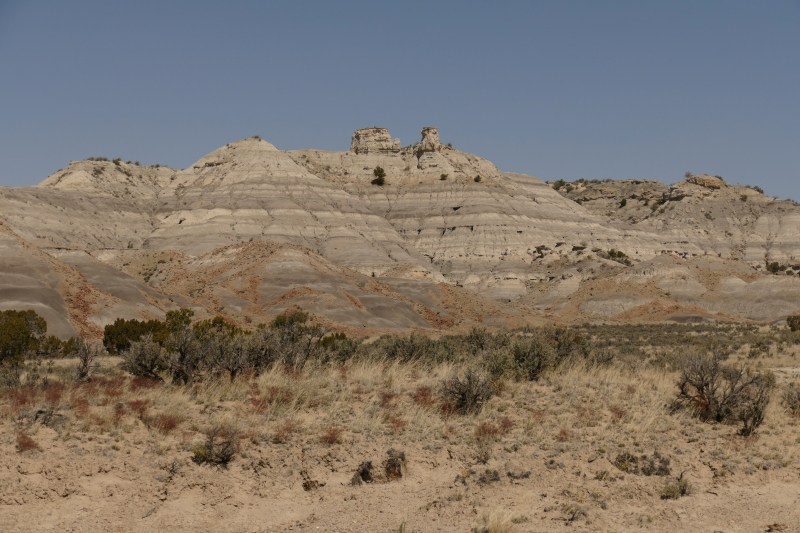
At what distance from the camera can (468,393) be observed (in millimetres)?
11562

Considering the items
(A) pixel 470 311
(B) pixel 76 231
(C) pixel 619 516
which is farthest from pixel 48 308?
(B) pixel 76 231

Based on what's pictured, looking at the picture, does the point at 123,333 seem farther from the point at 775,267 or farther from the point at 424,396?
the point at 775,267

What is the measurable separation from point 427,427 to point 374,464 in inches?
61.1

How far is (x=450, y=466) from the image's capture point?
959 centimetres

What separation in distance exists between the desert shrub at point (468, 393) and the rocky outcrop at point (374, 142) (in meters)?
120

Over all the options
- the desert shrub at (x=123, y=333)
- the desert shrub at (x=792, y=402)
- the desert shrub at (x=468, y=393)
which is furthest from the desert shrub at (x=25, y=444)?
the desert shrub at (x=123, y=333)

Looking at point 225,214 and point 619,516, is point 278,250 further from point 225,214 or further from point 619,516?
point 619,516

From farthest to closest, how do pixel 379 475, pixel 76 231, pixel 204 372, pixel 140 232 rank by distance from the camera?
1. pixel 140 232
2. pixel 76 231
3. pixel 204 372
4. pixel 379 475

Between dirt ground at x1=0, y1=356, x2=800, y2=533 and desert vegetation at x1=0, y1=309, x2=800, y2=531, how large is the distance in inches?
1.4

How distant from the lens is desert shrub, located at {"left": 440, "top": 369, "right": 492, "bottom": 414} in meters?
11.5

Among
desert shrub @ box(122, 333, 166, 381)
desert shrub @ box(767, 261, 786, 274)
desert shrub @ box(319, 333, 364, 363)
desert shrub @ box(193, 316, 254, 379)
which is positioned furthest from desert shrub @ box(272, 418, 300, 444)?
desert shrub @ box(767, 261, 786, 274)

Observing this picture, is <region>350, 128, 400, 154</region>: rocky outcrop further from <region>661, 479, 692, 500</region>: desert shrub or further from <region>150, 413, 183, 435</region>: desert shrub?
<region>661, 479, 692, 500</region>: desert shrub

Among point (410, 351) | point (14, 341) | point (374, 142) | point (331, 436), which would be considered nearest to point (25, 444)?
point (331, 436)

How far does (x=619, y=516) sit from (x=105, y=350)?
2603 centimetres
